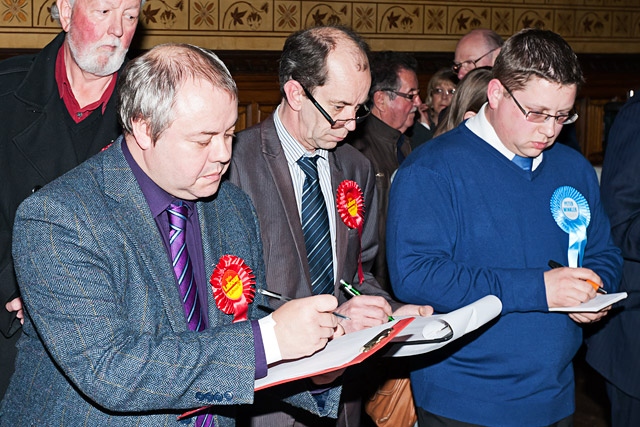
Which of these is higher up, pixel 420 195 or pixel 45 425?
pixel 420 195

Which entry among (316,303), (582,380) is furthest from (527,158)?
(582,380)

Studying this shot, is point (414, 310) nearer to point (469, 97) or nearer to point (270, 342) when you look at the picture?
point (270, 342)

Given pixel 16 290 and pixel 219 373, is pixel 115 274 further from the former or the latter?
pixel 16 290

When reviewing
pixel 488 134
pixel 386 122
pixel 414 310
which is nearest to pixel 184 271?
pixel 414 310

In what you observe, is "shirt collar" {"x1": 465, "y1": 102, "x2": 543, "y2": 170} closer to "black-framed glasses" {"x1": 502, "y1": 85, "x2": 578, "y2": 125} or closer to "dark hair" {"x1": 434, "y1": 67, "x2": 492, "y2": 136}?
"black-framed glasses" {"x1": 502, "y1": 85, "x2": 578, "y2": 125}

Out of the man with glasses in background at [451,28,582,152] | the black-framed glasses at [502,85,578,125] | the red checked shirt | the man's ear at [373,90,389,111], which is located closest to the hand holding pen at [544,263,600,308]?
the black-framed glasses at [502,85,578,125]

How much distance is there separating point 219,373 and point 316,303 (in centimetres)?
26

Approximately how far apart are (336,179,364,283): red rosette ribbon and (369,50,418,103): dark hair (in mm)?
2081

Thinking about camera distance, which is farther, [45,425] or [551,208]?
[551,208]

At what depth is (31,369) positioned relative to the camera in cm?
211

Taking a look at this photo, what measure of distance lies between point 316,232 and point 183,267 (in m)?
1.01

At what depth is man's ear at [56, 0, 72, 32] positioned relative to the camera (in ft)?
9.96

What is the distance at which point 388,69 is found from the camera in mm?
5344

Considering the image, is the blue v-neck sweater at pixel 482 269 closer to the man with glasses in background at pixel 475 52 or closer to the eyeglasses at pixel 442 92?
the man with glasses in background at pixel 475 52
